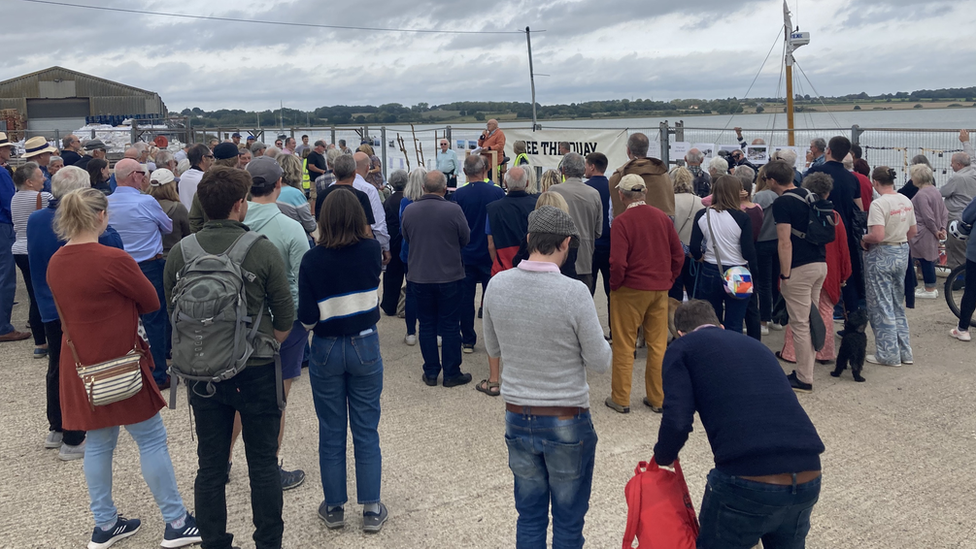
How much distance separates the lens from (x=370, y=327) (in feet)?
12.2

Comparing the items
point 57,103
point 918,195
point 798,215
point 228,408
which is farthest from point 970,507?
point 57,103

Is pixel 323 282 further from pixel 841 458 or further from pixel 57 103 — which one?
pixel 57 103

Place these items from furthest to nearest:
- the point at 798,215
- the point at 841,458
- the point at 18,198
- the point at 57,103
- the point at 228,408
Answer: the point at 57,103, the point at 18,198, the point at 798,215, the point at 841,458, the point at 228,408

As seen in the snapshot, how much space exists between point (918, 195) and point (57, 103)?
44875 millimetres

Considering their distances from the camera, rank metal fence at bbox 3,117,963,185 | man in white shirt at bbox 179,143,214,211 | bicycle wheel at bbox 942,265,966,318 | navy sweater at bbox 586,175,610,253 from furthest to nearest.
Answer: metal fence at bbox 3,117,963,185, bicycle wheel at bbox 942,265,966,318, man in white shirt at bbox 179,143,214,211, navy sweater at bbox 586,175,610,253

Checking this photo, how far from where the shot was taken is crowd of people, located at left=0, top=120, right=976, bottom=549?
2.76 metres

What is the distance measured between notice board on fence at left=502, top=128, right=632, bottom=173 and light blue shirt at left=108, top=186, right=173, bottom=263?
7054mm

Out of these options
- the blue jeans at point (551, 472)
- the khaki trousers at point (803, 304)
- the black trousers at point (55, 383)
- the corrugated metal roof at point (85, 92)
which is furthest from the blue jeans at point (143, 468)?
the corrugated metal roof at point (85, 92)

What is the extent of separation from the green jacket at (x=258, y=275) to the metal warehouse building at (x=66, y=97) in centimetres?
4049

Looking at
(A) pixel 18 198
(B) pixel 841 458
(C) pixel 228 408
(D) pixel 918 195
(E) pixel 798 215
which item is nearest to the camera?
A: (C) pixel 228 408

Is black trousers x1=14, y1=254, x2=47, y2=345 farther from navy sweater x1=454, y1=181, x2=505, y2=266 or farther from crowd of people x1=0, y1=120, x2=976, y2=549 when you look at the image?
navy sweater x1=454, y1=181, x2=505, y2=266

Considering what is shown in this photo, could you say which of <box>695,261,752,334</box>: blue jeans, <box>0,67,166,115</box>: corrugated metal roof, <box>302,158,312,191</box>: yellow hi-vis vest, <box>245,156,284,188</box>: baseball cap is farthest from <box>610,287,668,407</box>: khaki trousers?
<box>0,67,166,115</box>: corrugated metal roof

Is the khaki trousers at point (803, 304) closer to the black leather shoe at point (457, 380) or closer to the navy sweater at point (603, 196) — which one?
the navy sweater at point (603, 196)

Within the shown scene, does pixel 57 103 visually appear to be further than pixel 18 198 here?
Yes
